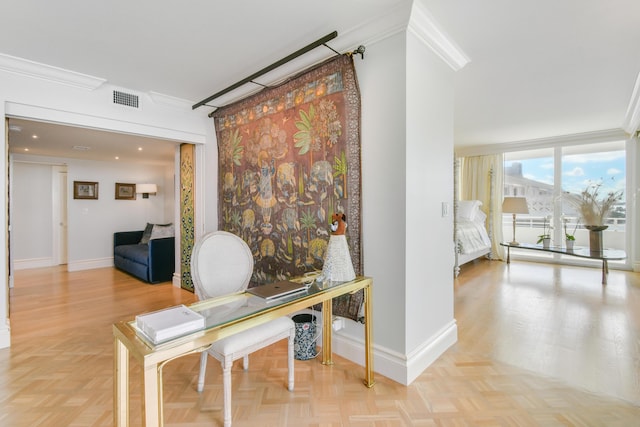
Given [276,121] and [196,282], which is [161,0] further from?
[196,282]

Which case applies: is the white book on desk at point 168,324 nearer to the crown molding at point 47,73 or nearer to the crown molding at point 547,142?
the crown molding at point 47,73

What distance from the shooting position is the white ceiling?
1.85 metres

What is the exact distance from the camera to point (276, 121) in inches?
107

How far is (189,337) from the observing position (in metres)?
A: 1.12

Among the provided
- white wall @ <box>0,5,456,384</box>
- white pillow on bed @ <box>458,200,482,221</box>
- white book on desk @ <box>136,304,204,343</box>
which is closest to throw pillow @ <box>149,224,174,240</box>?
white wall @ <box>0,5,456,384</box>

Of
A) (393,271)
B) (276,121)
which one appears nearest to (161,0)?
(276,121)

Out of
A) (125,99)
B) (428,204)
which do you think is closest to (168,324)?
(428,204)

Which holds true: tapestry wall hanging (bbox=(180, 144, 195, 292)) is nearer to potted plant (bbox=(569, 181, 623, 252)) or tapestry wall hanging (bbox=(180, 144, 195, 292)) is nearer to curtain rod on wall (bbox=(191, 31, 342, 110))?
curtain rod on wall (bbox=(191, 31, 342, 110))

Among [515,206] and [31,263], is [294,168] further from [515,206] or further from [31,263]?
[31,263]

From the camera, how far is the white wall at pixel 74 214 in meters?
5.64

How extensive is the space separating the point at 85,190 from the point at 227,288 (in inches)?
225

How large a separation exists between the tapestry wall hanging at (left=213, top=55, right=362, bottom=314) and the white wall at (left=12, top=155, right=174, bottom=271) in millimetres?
4352

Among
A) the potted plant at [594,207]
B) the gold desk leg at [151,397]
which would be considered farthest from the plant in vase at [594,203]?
the gold desk leg at [151,397]

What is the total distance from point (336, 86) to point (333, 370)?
2058 millimetres
